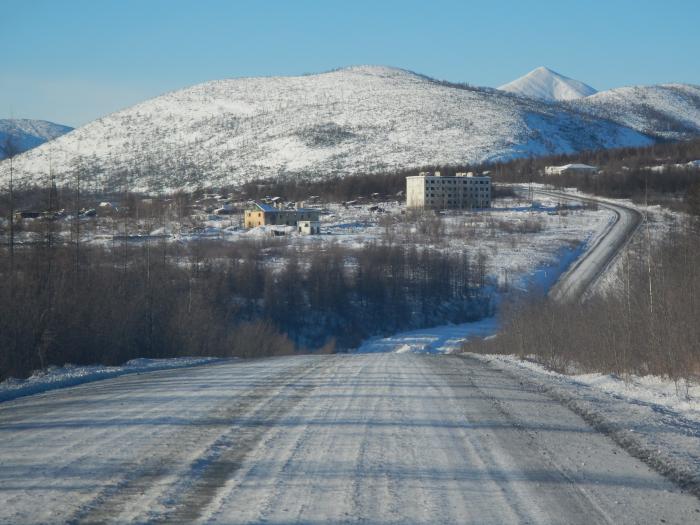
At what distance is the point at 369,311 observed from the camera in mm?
67688

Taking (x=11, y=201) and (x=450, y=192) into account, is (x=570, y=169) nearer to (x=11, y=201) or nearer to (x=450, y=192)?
(x=450, y=192)

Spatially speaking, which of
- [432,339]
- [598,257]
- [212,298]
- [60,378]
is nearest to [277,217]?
[598,257]

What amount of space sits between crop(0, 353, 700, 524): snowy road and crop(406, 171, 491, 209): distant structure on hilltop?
112 m

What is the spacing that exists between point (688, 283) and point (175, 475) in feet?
49.3

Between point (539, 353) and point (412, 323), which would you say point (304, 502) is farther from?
point (412, 323)

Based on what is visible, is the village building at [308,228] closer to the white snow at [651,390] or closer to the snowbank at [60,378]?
the snowbank at [60,378]

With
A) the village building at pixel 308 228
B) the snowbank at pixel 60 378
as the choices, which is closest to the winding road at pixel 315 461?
the snowbank at pixel 60 378

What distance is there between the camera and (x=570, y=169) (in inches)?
5704

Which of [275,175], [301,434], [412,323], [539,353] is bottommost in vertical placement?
[412,323]

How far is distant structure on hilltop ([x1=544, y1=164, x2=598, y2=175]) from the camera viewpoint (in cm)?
14166

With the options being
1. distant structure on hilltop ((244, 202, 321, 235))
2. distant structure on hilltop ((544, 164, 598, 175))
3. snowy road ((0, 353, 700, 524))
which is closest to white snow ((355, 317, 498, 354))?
snowy road ((0, 353, 700, 524))

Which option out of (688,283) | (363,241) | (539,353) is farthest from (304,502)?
(363,241)

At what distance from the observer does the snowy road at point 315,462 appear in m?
6.02

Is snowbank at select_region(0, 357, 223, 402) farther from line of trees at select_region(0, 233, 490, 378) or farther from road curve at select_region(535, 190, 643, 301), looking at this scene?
road curve at select_region(535, 190, 643, 301)
